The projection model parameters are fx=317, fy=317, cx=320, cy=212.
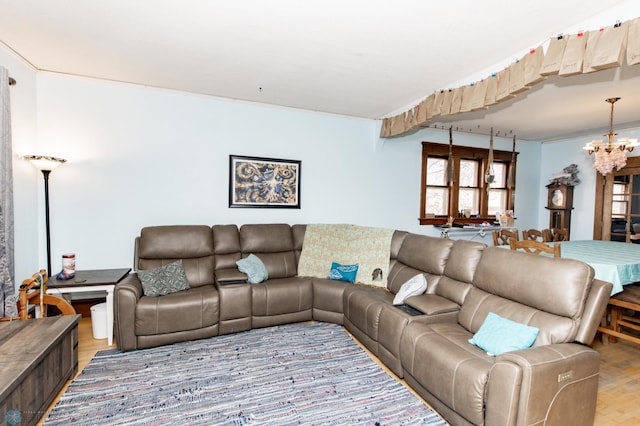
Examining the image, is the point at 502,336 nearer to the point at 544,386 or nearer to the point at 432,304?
the point at 544,386

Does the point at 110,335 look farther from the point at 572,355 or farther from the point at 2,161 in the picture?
the point at 572,355

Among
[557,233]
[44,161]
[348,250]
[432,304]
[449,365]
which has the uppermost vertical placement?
[44,161]

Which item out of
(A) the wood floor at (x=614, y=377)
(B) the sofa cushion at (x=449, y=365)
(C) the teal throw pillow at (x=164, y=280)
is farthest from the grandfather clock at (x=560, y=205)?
(C) the teal throw pillow at (x=164, y=280)

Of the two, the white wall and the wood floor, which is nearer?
the wood floor

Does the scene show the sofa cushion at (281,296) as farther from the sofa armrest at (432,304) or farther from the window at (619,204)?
the window at (619,204)

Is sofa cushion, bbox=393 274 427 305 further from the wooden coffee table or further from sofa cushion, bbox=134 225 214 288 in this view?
the wooden coffee table

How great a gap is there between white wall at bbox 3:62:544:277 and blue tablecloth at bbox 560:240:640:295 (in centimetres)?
246

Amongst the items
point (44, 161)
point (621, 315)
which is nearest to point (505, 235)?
point (621, 315)

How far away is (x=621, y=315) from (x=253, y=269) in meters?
3.64

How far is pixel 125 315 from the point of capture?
8.77 feet

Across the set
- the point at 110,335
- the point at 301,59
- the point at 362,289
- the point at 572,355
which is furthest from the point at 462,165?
the point at 110,335

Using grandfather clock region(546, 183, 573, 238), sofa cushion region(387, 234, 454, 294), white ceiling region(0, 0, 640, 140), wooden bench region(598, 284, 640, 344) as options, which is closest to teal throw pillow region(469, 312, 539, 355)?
sofa cushion region(387, 234, 454, 294)

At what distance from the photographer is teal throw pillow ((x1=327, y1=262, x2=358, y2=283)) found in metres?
3.57

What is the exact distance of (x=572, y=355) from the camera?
166 cm
